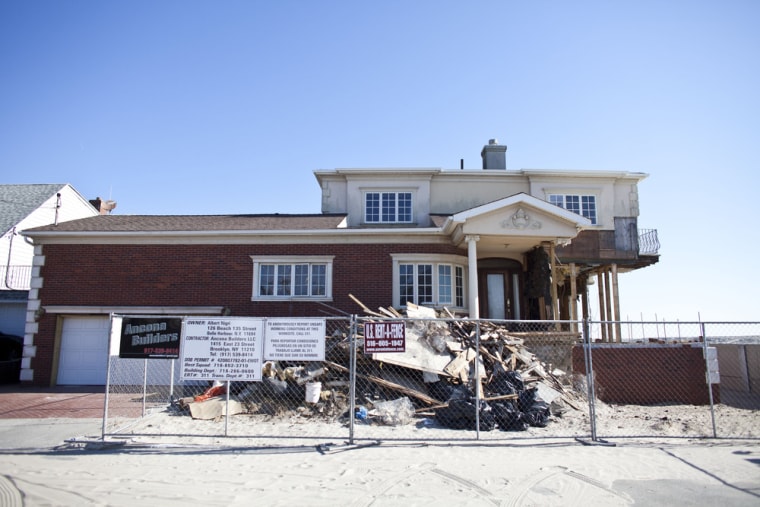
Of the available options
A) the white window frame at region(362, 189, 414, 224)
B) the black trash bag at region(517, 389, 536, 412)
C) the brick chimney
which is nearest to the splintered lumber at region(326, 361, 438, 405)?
the black trash bag at region(517, 389, 536, 412)

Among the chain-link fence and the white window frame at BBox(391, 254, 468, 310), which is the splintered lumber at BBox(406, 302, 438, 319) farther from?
the white window frame at BBox(391, 254, 468, 310)

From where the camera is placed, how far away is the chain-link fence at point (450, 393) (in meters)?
8.37

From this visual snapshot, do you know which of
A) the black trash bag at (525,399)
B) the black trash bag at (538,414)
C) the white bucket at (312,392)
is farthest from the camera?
the white bucket at (312,392)

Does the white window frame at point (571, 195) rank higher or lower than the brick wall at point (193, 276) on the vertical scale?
higher

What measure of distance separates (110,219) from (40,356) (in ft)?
16.8

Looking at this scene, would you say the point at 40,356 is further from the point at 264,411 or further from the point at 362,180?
the point at 362,180

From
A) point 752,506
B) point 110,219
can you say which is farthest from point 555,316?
point 110,219

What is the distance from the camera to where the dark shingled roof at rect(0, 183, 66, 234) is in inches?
981

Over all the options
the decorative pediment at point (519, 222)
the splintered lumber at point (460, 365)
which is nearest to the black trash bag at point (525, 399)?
the splintered lumber at point (460, 365)

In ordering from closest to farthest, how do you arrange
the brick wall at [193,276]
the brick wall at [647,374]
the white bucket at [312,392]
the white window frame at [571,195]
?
1. the white bucket at [312,392]
2. the brick wall at [647,374]
3. the brick wall at [193,276]
4. the white window frame at [571,195]

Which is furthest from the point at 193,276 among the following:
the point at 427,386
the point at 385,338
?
the point at 385,338

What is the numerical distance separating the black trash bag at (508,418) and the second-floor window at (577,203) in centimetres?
1296

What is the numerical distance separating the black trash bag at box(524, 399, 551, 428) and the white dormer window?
10969 millimetres

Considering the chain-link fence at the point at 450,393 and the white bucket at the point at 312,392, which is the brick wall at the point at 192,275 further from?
the white bucket at the point at 312,392
